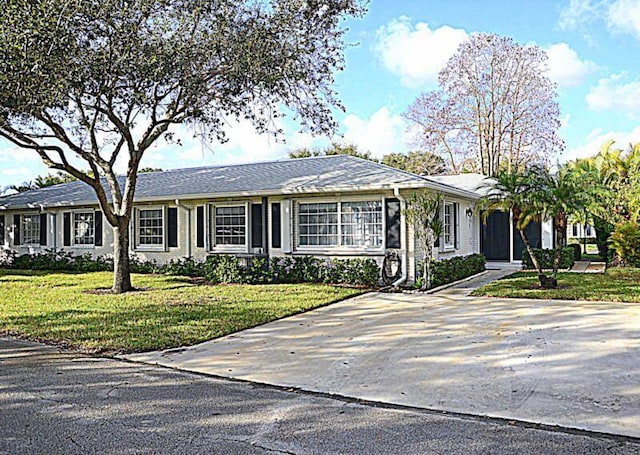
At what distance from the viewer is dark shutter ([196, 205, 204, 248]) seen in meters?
17.4

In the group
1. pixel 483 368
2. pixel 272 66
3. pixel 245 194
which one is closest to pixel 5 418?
pixel 483 368

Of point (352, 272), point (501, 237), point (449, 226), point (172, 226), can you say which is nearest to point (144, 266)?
point (172, 226)

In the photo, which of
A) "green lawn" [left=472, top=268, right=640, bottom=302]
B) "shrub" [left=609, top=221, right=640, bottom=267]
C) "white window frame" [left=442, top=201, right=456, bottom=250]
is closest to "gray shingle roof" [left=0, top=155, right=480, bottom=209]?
"white window frame" [left=442, top=201, right=456, bottom=250]

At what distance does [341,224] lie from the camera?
600 inches

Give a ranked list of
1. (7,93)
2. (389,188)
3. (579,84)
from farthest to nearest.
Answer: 1. (579,84)
2. (389,188)
3. (7,93)

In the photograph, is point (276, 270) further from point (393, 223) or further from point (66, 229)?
point (66, 229)

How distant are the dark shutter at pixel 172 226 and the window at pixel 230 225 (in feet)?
5.16

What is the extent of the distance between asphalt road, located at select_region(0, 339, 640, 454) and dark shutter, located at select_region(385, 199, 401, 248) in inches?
340

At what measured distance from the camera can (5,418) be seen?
500 centimetres

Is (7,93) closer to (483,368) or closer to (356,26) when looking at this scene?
(356,26)

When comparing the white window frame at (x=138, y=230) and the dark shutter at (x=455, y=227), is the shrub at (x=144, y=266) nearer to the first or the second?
the white window frame at (x=138, y=230)

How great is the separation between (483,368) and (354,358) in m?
1.53

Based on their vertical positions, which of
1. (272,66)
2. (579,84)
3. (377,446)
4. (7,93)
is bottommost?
(377,446)

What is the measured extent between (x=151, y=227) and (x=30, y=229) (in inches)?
274
